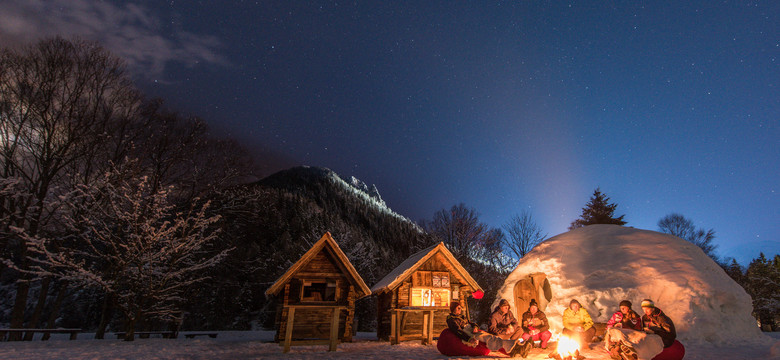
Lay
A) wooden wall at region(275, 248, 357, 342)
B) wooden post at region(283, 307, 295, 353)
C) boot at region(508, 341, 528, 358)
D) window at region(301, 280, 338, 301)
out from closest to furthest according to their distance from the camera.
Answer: boot at region(508, 341, 528, 358), wooden post at region(283, 307, 295, 353), wooden wall at region(275, 248, 357, 342), window at region(301, 280, 338, 301)

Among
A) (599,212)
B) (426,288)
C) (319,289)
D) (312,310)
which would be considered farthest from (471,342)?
(599,212)

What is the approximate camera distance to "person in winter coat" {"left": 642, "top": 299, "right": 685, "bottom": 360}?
24.9 ft

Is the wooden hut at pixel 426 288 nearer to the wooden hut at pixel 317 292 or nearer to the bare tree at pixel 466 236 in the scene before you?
the wooden hut at pixel 317 292

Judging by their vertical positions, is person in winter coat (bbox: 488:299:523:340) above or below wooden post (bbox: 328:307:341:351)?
above

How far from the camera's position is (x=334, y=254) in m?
15.0

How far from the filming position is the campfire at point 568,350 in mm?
8531

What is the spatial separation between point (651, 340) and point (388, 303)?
11469 millimetres

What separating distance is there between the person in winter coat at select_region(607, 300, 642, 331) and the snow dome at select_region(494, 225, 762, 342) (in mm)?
3147

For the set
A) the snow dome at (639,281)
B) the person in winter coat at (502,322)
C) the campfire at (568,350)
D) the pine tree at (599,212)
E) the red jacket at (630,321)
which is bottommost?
the campfire at (568,350)

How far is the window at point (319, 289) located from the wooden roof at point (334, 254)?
0.89 metres

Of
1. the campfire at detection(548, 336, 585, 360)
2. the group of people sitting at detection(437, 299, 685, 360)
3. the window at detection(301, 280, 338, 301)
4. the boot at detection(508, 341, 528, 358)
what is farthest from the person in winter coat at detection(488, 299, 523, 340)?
the window at detection(301, 280, 338, 301)

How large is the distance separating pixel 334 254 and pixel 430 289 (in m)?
5.21

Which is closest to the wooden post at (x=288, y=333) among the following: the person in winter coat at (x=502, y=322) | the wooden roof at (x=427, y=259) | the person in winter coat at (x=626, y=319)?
the wooden roof at (x=427, y=259)

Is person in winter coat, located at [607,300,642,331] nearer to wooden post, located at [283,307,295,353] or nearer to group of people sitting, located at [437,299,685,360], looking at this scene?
group of people sitting, located at [437,299,685,360]
